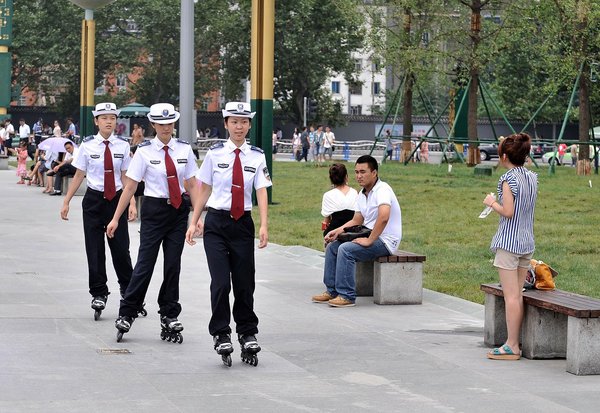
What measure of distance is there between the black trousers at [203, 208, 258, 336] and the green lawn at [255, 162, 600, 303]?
4.60m

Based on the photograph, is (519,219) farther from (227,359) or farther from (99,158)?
(99,158)

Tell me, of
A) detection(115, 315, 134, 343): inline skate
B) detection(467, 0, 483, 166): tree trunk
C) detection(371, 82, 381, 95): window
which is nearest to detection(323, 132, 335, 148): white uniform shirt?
detection(467, 0, 483, 166): tree trunk

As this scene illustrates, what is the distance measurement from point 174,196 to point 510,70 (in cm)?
8389

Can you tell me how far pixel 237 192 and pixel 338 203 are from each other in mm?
3979

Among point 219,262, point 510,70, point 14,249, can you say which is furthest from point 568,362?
point 510,70

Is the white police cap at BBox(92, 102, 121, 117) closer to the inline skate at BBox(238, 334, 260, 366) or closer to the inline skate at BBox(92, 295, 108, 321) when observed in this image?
the inline skate at BBox(92, 295, 108, 321)

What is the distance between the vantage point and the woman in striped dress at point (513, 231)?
990 cm

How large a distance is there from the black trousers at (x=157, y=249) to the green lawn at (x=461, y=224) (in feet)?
13.8

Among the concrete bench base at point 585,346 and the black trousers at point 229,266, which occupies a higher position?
the black trousers at point 229,266

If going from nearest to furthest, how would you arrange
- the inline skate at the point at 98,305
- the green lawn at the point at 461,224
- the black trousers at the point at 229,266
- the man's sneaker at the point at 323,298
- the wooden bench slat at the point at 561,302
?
A: the wooden bench slat at the point at 561,302 < the black trousers at the point at 229,266 < the inline skate at the point at 98,305 < the man's sneaker at the point at 323,298 < the green lawn at the point at 461,224

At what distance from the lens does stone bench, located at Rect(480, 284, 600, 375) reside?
9281 millimetres

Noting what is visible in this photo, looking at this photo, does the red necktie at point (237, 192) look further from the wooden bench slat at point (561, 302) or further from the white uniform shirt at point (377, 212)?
the white uniform shirt at point (377, 212)

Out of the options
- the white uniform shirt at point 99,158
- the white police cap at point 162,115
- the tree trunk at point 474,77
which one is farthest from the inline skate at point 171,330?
the tree trunk at point 474,77

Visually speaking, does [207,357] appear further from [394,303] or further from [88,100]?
[88,100]
